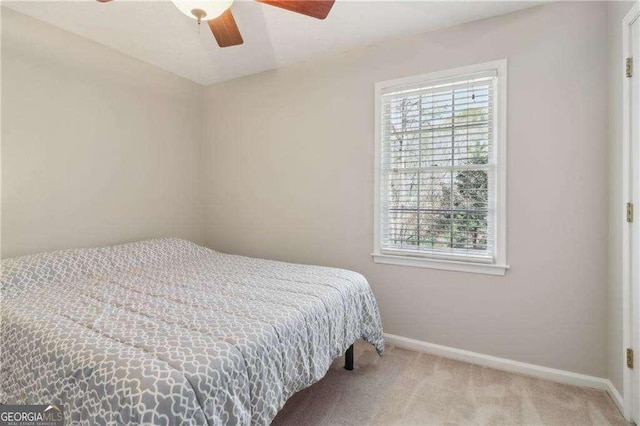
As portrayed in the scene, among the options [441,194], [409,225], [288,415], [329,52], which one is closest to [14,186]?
[288,415]

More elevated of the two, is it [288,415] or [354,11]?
[354,11]

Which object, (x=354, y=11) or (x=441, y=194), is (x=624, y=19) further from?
(x=354, y=11)

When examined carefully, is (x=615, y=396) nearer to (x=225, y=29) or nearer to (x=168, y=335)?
(x=168, y=335)

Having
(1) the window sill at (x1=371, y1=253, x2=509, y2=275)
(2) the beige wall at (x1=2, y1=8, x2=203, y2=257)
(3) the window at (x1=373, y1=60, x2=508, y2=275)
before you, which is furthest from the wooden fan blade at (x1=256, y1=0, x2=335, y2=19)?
(2) the beige wall at (x1=2, y1=8, x2=203, y2=257)

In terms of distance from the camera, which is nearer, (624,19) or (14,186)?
(624,19)

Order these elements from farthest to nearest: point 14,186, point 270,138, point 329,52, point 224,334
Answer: point 270,138 → point 329,52 → point 14,186 → point 224,334

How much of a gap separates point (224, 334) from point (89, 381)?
0.46 meters

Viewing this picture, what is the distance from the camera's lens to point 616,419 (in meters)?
1.78

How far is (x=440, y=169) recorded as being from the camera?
2.50 metres

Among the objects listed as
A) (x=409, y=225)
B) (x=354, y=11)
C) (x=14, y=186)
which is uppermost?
(x=354, y=11)

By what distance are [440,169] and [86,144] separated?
2.89 meters

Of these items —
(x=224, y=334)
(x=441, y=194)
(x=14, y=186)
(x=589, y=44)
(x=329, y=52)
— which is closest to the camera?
(x=224, y=334)

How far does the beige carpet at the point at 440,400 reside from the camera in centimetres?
178

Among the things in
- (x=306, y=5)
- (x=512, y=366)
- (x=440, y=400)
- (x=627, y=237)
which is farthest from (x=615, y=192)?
(x=306, y=5)
